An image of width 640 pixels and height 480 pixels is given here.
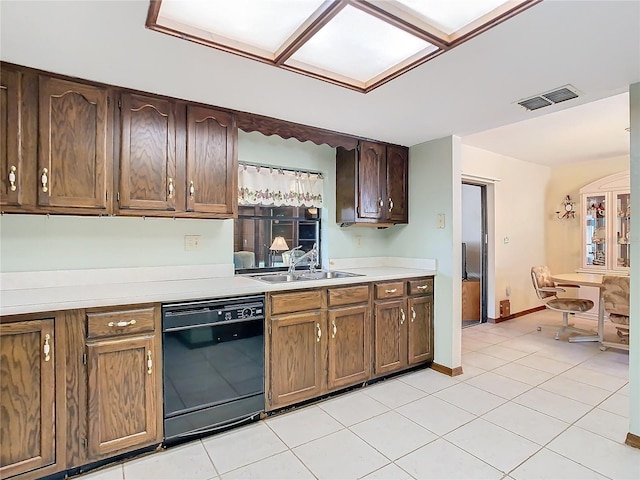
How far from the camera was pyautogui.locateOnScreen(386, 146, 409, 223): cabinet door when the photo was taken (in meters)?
3.49

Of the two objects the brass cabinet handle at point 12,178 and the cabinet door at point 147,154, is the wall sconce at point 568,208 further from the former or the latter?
the brass cabinet handle at point 12,178

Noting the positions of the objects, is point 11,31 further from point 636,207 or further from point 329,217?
point 636,207

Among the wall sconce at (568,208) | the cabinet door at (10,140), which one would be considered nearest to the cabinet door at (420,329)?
the cabinet door at (10,140)

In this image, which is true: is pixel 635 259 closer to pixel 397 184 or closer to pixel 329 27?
pixel 397 184

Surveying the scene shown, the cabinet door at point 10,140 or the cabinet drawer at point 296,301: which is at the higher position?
the cabinet door at point 10,140

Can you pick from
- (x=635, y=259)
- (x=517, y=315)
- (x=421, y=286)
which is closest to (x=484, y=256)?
(x=517, y=315)

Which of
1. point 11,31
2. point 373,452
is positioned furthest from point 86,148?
point 373,452

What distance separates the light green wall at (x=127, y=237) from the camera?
2.17m

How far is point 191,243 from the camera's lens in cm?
272

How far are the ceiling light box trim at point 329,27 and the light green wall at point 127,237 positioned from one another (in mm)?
1294

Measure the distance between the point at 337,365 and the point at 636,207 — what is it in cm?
216

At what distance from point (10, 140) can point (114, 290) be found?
37.3 inches

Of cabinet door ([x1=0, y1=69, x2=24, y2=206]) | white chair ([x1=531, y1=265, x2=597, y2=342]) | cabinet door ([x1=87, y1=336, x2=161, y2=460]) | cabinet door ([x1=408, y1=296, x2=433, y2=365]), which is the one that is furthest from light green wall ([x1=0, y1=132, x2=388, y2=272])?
white chair ([x1=531, y1=265, x2=597, y2=342])

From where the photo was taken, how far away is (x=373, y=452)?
2057 millimetres
